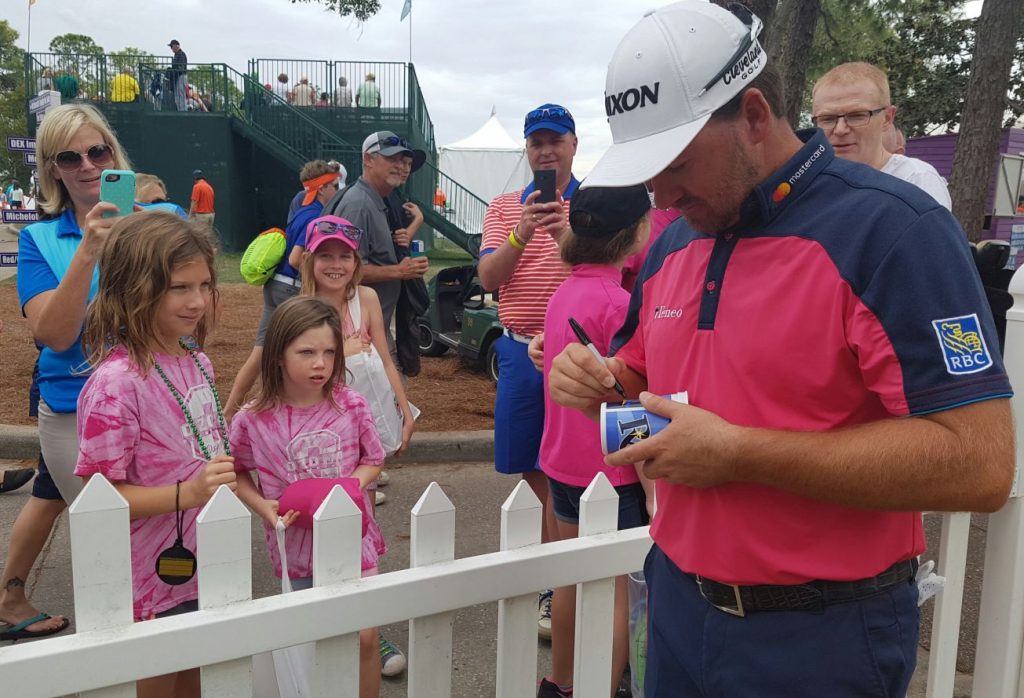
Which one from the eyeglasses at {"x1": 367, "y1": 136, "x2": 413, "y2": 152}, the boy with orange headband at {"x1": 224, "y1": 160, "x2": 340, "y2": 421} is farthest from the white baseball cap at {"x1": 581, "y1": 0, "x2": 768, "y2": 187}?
the eyeglasses at {"x1": 367, "y1": 136, "x2": 413, "y2": 152}

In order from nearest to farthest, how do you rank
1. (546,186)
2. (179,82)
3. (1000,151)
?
(546,186)
(1000,151)
(179,82)

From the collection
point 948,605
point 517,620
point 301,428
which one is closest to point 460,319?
point 301,428

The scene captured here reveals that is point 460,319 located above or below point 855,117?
below

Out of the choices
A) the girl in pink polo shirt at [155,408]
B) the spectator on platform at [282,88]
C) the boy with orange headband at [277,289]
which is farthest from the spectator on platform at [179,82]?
the girl in pink polo shirt at [155,408]

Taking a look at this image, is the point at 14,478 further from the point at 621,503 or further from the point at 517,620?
the point at 517,620

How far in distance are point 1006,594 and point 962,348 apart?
62.0 inches

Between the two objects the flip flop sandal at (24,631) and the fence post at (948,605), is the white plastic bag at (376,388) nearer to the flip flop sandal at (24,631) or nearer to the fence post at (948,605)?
the flip flop sandal at (24,631)

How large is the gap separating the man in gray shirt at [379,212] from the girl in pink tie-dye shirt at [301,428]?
5.99 ft

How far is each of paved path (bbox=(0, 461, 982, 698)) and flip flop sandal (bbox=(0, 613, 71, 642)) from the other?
0.66 feet

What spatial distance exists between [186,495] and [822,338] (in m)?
1.66

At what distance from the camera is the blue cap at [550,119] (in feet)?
12.9

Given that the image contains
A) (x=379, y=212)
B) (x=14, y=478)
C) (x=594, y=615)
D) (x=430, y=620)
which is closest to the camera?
(x=430, y=620)

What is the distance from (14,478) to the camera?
196 inches

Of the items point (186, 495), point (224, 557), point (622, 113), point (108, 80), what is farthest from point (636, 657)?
point (108, 80)
